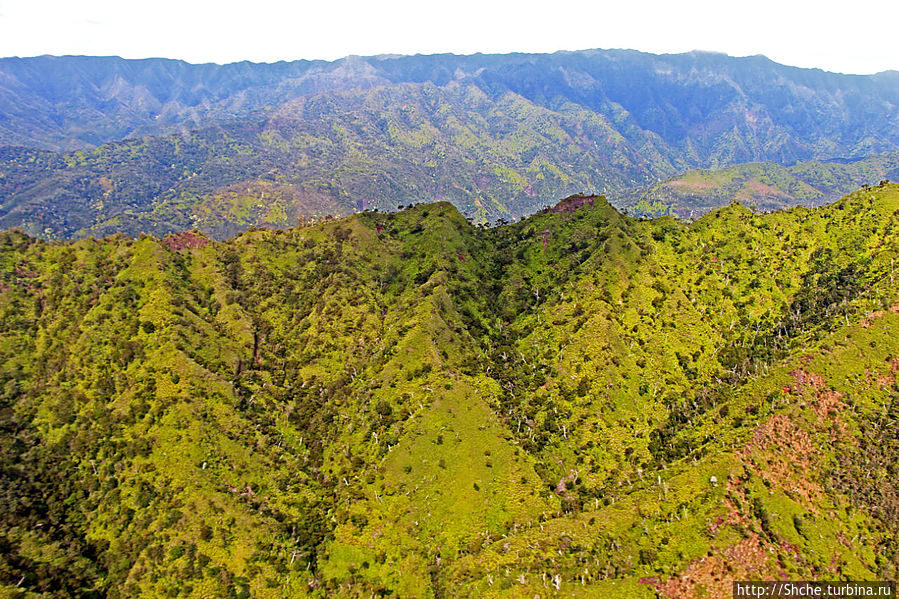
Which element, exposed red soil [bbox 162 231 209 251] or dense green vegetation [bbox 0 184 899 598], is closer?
dense green vegetation [bbox 0 184 899 598]

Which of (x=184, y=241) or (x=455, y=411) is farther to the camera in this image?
(x=184, y=241)

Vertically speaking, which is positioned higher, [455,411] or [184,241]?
[184,241]

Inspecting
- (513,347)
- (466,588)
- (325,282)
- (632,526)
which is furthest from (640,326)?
(325,282)

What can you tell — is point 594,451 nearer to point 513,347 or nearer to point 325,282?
point 513,347

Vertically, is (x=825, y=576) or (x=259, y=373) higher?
(x=259, y=373)

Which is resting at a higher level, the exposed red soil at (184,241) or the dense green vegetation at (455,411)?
the exposed red soil at (184,241)

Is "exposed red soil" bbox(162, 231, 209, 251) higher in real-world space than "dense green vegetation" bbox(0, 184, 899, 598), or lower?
higher

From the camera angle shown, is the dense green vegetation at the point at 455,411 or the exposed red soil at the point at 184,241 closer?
the dense green vegetation at the point at 455,411

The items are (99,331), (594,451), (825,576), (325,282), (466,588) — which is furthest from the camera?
(325,282)
